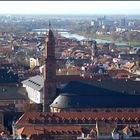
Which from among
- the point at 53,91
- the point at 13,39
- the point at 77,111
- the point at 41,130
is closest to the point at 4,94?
the point at 53,91

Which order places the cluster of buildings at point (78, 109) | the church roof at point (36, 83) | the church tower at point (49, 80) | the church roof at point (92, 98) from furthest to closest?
the church roof at point (36, 83) < the church tower at point (49, 80) < the church roof at point (92, 98) < the cluster of buildings at point (78, 109)

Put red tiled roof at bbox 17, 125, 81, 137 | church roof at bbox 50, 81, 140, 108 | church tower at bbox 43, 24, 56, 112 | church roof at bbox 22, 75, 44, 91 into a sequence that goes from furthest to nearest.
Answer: church roof at bbox 22, 75, 44, 91
church tower at bbox 43, 24, 56, 112
church roof at bbox 50, 81, 140, 108
red tiled roof at bbox 17, 125, 81, 137

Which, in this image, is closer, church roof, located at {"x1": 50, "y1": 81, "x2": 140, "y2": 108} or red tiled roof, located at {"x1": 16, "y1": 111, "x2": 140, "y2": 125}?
red tiled roof, located at {"x1": 16, "y1": 111, "x2": 140, "y2": 125}

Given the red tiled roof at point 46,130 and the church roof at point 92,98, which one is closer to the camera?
the red tiled roof at point 46,130

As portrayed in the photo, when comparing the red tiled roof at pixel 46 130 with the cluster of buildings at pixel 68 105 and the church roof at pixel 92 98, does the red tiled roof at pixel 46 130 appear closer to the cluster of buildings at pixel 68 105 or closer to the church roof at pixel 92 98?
the cluster of buildings at pixel 68 105

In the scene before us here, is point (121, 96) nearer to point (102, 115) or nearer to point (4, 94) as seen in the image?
point (102, 115)

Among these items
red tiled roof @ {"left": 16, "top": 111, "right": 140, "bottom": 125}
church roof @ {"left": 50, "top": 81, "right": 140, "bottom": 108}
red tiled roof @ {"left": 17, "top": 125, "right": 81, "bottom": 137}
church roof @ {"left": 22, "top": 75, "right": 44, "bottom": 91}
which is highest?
red tiled roof @ {"left": 17, "top": 125, "right": 81, "bottom": 137}

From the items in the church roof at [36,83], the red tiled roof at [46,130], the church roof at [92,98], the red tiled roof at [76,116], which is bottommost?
the church roof at [36,83]

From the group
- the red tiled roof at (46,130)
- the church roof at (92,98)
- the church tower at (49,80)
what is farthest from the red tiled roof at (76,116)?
the church tower at (49,80)

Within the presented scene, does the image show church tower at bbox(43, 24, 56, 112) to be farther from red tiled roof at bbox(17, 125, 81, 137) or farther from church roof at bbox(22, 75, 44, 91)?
red tiled roof at bbox(17, 125, 81, 137)

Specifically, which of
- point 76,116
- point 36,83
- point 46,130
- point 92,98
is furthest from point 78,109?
point 36,83

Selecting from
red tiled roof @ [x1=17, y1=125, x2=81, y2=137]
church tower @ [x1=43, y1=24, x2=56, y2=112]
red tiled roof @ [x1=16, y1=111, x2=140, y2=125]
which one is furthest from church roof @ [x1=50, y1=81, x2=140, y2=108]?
red tiled roof @ [x1=17, y1=125, x2=81, y2=137]
